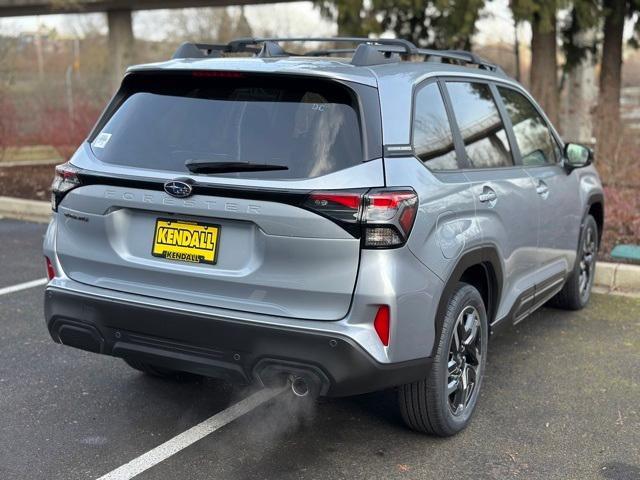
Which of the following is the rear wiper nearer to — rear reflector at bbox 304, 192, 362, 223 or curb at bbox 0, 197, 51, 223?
rear reflector at bbox 304, 192, 362, 223

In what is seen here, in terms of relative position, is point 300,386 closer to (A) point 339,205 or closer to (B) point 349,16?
(A) point 339,205

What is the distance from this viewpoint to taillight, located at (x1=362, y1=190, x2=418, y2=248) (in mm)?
3053

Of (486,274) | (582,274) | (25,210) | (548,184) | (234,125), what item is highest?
(234,125)

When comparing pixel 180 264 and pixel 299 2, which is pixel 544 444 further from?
pixel 299 2

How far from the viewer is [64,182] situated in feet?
11.9

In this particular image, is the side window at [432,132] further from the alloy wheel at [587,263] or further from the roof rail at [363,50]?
the alloy wheel at [587,263]

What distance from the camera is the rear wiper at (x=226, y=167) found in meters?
3.20

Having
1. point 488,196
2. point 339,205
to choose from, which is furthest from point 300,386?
point 488,196

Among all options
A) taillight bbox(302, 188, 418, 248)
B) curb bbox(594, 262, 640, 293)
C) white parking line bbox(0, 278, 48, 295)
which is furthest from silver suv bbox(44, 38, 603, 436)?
curb bbox(594, 262, 640, 293)

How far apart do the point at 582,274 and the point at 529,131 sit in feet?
5.36

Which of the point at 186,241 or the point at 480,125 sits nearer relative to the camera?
the point at 186,241

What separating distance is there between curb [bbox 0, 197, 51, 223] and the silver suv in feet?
22.9

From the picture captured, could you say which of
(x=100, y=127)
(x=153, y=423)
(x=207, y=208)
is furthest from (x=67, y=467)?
(x=100, y=127)

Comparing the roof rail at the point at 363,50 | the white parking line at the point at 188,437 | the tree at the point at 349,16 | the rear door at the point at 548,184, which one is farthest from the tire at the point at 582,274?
the tree at the point at 349,16
